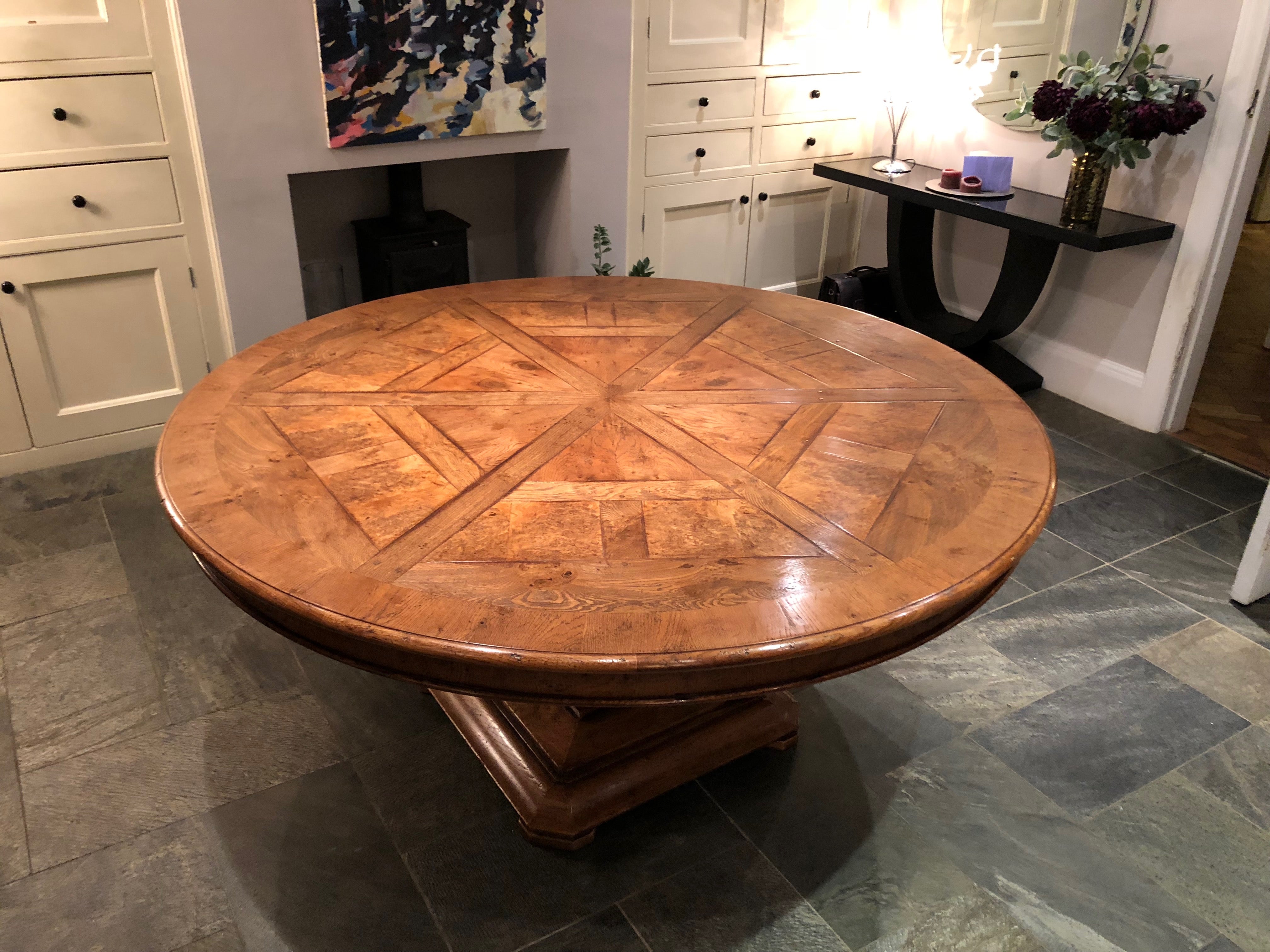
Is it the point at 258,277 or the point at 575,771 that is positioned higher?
the point at 258,277

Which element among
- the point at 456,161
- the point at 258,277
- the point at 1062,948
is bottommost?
the point at 1062,948

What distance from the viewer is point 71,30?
255 centimetres

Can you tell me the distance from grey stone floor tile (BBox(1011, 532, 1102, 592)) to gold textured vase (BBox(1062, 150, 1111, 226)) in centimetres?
110

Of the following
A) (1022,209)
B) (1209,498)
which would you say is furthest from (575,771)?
(1022,209)

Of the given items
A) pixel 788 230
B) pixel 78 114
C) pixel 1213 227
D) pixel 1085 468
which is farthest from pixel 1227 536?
pixel 78 114

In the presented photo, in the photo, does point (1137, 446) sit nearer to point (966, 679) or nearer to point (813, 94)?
point (966, 679)

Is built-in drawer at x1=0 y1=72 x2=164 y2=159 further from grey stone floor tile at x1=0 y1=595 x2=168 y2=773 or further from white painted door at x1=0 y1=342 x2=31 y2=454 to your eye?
grey stone floor tile at x1=0 y1=595 x2=168 y2=773

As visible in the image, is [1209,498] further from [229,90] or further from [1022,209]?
[229,90]

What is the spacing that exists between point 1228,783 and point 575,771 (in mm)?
1311

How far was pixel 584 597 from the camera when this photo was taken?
1.14 meters

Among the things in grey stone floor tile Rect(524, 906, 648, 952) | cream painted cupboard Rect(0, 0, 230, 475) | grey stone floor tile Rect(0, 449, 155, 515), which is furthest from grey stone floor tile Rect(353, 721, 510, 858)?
cream painted cupboard Rect(0, 0, 230, 475)

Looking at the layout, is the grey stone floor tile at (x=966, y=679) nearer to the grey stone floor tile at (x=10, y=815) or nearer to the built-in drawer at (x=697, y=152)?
the grey stone floor tile at (x=10, y=815)

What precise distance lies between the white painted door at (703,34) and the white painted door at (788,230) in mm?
508

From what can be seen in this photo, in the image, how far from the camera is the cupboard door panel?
2486 mm
